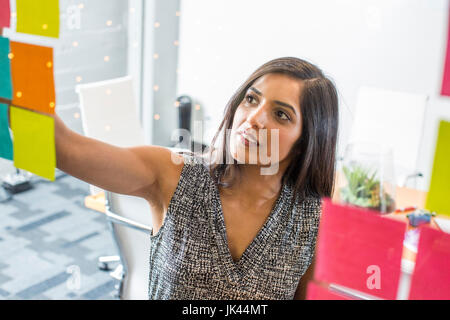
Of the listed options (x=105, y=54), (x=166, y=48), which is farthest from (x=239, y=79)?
(x=105, y=54)

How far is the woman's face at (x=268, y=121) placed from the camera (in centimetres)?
58

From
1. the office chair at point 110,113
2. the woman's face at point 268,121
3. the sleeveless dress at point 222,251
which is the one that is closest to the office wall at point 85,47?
the office chair at point 110,113

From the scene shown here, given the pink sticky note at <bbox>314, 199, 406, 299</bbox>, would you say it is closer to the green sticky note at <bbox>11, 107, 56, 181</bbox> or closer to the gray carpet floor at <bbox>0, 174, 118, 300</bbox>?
the green sticky note at <bbox>11, 107, 56, 181</bbox>

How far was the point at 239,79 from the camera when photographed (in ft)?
10.3

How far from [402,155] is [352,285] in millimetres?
1537

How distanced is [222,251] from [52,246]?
1.81 m

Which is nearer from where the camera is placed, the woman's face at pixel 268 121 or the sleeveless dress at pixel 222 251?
the woman's face at pixel 268 121

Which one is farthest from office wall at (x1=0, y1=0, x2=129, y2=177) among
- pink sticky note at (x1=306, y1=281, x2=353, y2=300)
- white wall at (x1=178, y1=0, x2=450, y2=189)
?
pink sticky note at (x1=306, y1=281, x2=353, y2=300)

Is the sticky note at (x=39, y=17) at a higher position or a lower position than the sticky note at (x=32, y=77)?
higher

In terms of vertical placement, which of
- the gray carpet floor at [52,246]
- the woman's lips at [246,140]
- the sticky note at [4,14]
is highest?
the sticky note at [4,14]

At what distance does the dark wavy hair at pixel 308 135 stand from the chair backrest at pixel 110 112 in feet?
3.57

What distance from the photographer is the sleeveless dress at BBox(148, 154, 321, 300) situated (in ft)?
2.42

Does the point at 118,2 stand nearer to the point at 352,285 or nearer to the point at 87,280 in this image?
the point at 87,280

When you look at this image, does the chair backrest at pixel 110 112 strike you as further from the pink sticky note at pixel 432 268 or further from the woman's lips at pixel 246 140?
the pink sticky note at pixel 432 268
